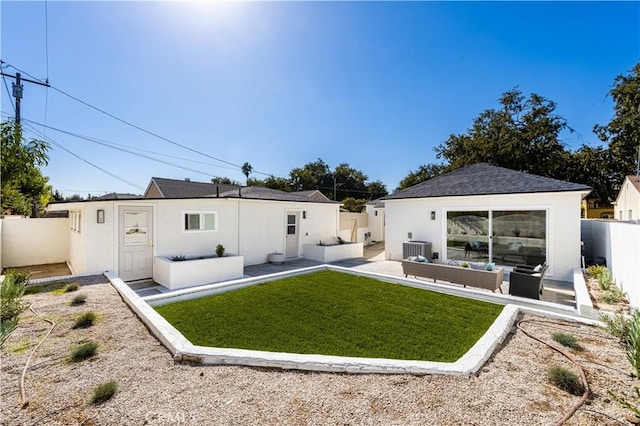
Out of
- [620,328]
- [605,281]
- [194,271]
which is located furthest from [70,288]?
[605,281]

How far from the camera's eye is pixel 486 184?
1105cm

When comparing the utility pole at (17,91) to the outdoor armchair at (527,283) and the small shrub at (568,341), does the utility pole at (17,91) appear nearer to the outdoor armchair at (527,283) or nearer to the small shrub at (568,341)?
the small shrub at (568,341)

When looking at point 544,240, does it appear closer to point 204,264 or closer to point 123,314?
point 204,264

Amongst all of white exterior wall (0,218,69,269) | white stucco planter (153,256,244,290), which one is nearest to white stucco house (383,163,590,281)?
white stucco planter (153,256,244,290)

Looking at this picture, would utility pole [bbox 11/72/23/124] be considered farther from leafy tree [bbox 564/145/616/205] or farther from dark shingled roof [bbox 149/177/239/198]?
leafy tree [bbox 564/145/616/205]

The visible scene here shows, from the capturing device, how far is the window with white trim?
10.4 m

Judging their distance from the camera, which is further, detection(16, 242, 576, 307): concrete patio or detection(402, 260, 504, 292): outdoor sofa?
detection(16, 242, 576, 307): concrete patio

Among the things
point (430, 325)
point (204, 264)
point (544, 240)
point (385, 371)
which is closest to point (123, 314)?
point (204, 264)

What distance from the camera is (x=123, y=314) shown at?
541 centimetres

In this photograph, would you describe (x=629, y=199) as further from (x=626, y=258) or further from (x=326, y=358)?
(x=326, y=358)

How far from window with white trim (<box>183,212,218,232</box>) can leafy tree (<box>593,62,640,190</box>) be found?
27.8 metres

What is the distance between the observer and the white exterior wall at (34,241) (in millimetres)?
11492

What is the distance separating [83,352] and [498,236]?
12.1 m

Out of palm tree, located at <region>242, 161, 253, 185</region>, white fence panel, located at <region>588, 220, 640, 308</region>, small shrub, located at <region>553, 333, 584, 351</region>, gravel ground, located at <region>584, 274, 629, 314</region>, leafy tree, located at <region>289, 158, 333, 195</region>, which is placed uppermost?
palm tree, located at <region>242, 161, 253, 185</region>
